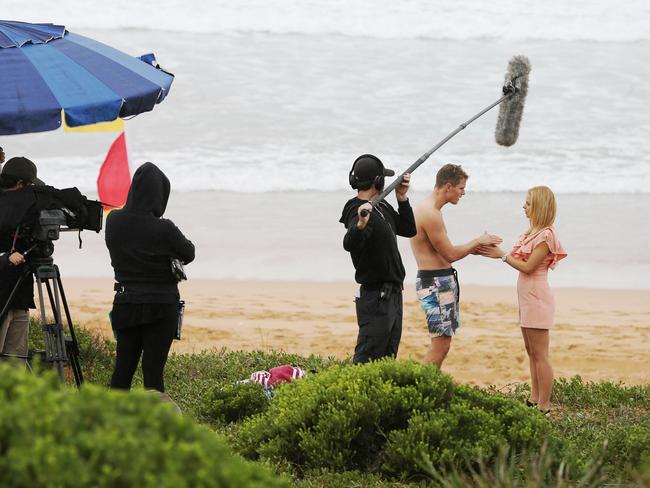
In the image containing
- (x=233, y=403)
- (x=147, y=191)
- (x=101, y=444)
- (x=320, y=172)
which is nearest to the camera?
(x=101, y=444)

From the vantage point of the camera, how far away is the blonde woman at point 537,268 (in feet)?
24.1

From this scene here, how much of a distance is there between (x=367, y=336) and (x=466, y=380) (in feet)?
10.1

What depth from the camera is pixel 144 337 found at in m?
6.50

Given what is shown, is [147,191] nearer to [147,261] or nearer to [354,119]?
[147,261]

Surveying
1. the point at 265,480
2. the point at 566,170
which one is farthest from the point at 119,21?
the point at 265,480

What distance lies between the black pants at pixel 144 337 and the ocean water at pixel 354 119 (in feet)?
26.7

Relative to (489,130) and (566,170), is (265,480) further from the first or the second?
(489,130)

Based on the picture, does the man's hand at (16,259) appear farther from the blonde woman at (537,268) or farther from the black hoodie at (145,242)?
the blonde woman at (537,268)

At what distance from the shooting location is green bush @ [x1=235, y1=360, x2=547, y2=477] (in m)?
5.34

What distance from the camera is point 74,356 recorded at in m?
7.02

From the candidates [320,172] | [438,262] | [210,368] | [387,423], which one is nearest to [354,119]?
[320,172]

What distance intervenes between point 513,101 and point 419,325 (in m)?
4.83

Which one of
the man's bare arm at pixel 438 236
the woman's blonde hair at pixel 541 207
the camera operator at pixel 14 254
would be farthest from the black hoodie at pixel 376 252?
the camera operator at pixel 14 254

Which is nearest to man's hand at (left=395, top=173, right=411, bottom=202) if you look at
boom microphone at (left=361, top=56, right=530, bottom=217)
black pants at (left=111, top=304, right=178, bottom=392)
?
boom microphone at (left=361, top=56, right=530, bottom=217)
